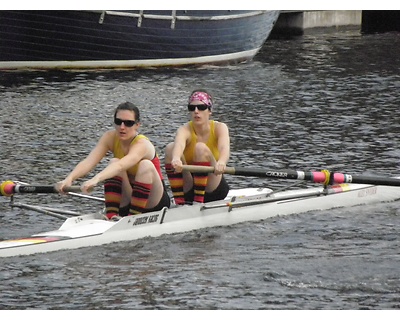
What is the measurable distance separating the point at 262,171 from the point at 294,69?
14.8 metres

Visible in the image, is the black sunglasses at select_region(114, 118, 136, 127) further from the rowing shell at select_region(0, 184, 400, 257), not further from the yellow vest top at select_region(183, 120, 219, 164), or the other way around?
the yellow vest top at select_region(183, 120, 219, 164)

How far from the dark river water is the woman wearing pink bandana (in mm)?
507

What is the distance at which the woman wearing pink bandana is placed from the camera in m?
12.4

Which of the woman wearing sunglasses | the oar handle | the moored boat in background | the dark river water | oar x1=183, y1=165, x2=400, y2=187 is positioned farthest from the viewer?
the moored boat in background

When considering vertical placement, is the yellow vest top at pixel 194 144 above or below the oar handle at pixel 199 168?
above

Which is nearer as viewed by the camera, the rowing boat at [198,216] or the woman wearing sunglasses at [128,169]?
the rowing boat at [198,216]

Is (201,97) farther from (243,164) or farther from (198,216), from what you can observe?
(243,164)

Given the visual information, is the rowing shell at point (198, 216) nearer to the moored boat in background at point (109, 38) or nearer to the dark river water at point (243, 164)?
the dark river water at point (243, 164)

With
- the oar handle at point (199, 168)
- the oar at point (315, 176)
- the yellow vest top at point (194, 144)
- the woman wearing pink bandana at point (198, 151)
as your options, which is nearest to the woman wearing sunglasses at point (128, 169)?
the oar handle at point (199, 168)

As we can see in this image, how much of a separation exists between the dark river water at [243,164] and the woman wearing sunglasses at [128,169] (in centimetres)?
Answer: 45

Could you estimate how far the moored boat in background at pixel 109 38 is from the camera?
26906mm

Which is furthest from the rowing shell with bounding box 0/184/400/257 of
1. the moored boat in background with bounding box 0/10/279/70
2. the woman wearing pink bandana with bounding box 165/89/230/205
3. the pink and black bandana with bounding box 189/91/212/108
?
the moored boat in background with bounding box 0/10/279/70

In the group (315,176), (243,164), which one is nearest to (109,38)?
(243,164)

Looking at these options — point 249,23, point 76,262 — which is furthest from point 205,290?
point 249,23
